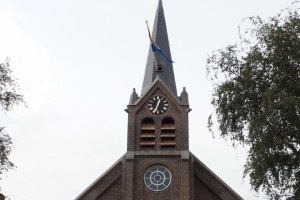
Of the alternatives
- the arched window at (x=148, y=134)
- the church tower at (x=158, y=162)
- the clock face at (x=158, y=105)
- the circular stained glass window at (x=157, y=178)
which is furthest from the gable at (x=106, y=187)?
the clock face at (x=158, y=105)

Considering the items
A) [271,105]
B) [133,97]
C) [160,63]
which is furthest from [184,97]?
[271,105]

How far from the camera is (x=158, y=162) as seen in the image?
3155 cm

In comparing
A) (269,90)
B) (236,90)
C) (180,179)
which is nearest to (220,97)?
(236,90)

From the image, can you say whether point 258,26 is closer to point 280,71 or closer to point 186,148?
point 280,71

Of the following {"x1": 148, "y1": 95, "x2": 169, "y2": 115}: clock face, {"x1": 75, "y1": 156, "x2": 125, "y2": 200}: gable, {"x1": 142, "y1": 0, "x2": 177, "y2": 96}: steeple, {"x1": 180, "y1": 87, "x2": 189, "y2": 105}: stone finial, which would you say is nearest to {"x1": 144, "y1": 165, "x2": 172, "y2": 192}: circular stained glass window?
{"x1": 75, "y1": 156, "x2": 125, "y2": 200}: gable

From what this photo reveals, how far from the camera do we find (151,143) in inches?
1254

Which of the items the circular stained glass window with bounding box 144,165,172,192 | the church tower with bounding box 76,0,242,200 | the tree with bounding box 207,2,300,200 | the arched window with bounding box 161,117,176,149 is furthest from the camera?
the arched window with bounding box 161,117,176,149

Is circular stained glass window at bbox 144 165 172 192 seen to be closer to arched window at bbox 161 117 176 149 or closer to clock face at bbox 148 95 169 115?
arched window at bbox 161 117 176 149

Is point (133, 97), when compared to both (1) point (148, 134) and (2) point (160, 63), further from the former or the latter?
(2) point (160, 63)

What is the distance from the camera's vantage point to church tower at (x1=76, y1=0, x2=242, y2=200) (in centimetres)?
3092

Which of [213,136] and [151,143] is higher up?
[151,143]

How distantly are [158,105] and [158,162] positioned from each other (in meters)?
3.55

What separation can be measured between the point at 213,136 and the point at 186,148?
11803 mm

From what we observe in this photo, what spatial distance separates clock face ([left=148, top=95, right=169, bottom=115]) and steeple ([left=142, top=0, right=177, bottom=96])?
4.01 feet
